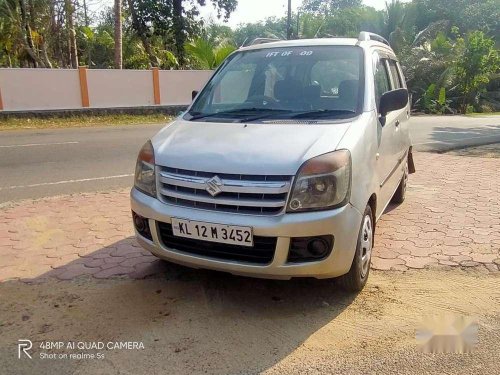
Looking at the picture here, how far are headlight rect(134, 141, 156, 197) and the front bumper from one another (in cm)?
15

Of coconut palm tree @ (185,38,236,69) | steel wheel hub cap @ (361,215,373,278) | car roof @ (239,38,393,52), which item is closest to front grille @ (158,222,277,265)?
steel wheel hub cap @ (361,215,373,278)

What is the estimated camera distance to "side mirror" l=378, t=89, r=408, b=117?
3493 mm

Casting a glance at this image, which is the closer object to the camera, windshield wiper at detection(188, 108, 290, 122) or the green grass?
windshield wiper at detection(188, 108, 290, 122)

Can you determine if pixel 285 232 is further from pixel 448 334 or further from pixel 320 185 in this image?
pixel 448 334

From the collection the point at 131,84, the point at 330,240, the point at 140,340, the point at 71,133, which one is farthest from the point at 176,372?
the point at 131,84

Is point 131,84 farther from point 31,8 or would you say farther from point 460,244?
point 460,244

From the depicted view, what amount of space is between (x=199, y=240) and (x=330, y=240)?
832 mm

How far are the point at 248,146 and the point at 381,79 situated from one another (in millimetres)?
1813

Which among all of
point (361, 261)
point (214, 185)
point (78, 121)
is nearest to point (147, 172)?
point (214, 185)

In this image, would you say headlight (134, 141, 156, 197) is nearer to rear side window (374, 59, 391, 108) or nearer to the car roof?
the car roof

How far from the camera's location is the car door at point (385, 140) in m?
3.59

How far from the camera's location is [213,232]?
2.74 m

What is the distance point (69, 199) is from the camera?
18.7 feet

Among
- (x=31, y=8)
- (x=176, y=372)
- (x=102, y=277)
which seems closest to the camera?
(x=176, y=372)
